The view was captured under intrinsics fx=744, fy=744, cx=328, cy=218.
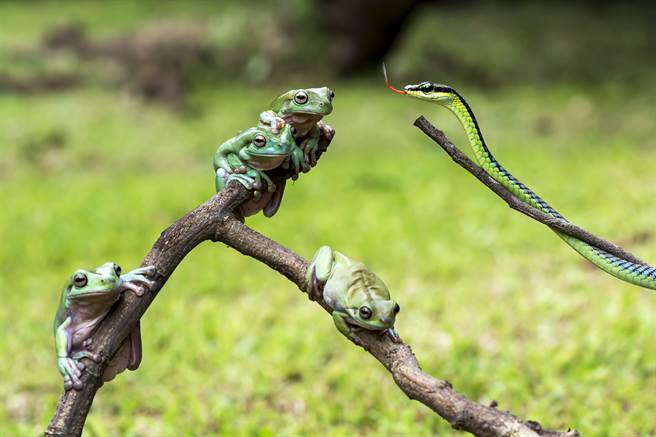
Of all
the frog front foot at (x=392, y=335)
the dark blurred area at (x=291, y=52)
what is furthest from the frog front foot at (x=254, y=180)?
the dark blurred area at (x=291, y=52)

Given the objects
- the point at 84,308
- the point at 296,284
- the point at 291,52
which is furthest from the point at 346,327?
the point at 291,52

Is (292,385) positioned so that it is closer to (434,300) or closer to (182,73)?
(434,300)

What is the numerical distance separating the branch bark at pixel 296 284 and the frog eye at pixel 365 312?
0.05 metres

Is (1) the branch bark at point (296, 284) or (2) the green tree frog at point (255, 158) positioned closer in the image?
(1) the branch bark at point (296, 284)

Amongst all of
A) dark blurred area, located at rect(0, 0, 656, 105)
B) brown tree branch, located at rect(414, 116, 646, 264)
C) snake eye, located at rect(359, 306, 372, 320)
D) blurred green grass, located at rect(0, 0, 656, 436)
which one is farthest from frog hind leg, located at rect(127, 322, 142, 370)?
dark blurred area, located at rect(0, 0, 656, 105)

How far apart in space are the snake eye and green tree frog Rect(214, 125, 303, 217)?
296 mm

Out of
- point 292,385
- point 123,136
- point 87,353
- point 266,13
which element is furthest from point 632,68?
point 87,353

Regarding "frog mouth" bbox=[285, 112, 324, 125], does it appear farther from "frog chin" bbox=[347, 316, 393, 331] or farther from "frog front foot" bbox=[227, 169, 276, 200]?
"frog chin" bbox=[347, 316, 393, 331]

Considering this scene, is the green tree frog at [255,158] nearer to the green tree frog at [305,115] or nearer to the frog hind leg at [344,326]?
the green tree frog at [305,115]

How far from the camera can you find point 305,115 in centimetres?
125

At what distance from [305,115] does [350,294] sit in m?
0.32

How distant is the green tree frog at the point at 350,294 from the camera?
108 cm

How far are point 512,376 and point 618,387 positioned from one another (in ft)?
1.11

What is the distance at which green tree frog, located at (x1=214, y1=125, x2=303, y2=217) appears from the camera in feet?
3.99
